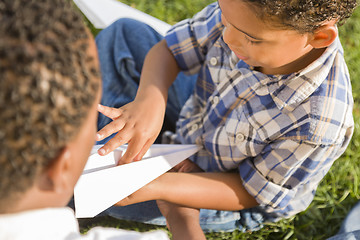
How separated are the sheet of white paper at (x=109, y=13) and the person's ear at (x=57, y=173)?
1.45 metres

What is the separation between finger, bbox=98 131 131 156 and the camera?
1202 millimetres

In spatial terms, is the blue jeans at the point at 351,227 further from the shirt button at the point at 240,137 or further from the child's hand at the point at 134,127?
the child's hand at the point at 134,127

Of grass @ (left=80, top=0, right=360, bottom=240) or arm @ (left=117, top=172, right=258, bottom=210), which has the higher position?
arm @ (left=117, top=172, right=258, bottom=210)

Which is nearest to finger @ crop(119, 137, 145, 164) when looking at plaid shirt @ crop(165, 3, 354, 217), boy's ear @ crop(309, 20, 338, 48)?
plaid shirt @ crop(165, 3, 354, 217)

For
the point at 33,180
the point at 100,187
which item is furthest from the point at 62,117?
the point at 100,187

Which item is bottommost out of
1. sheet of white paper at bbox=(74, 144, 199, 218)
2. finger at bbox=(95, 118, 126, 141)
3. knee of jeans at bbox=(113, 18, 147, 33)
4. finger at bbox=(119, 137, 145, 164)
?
sheet of white paper at bbox=(74, 144, 199, 218)

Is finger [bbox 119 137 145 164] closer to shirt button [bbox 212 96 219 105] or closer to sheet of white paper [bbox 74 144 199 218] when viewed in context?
sheet of white paper [bbox 74 144 199 218]

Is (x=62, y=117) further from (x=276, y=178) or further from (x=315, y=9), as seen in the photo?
(x=276, y=178)

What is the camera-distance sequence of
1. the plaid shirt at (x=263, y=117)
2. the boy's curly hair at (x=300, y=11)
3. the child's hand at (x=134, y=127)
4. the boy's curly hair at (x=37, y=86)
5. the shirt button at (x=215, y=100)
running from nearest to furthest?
1. the boy's curly hair at (x=37, y=86)
2. the boy's curly hair at (x=300, y=11)
3. the plaid shirt at (x=263, y=117)
4. the child's hand at (x=134, y=127)
5. the shirt button at (x=215, y=100)

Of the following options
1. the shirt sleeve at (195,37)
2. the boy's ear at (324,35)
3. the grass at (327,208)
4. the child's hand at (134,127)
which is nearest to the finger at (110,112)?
the child's hand at (134,127)

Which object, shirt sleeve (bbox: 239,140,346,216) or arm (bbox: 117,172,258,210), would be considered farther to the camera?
arm (bbox: 117,172,258,210)

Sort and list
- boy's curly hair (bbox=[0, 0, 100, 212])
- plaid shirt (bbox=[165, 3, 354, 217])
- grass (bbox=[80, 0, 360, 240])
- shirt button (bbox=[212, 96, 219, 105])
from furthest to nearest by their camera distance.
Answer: grass (bbox=[80, 0, 360, 240]) → shirt button (bbox=[212, 96, 219, 105]) → plaid shirt (bbox=[165, 3, 354, 217]) → boy's curly hair (bbox=[0, 0, 100, 212])

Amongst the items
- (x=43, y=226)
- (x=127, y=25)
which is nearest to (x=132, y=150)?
(x=43, y=226)

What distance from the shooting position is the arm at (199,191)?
131 centimetres
